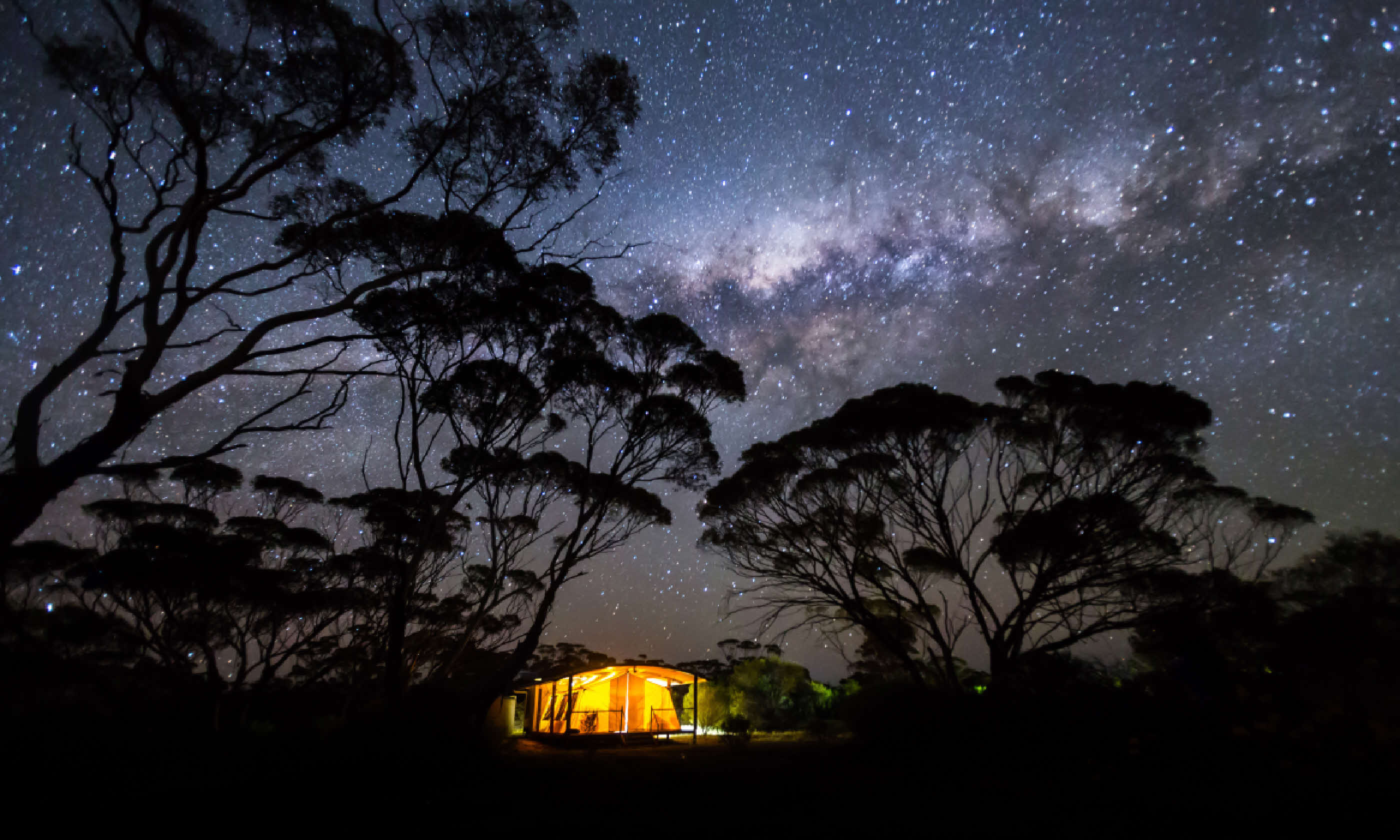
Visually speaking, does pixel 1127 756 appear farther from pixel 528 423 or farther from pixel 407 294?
pixel 528 423

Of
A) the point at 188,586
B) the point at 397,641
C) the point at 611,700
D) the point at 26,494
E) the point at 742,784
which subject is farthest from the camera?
the point at 611,700

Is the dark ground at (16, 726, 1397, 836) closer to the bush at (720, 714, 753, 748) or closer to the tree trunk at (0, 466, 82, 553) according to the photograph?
the tree trunk at (0, 466, 82, 553)

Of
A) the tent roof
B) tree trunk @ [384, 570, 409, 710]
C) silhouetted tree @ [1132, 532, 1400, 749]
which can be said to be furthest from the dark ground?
the tent roof

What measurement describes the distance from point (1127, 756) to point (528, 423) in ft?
44.0

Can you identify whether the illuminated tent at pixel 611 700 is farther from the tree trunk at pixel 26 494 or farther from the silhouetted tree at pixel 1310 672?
the tree trunk at pixel 26 494

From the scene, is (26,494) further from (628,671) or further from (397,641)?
(628,671)

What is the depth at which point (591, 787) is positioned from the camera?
7070mm

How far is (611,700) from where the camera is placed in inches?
1239

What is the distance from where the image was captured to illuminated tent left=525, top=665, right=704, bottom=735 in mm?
29906

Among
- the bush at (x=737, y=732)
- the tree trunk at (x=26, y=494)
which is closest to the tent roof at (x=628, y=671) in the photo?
the bush at (x=737, y=732)

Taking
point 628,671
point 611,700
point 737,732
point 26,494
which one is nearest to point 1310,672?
point 26,494

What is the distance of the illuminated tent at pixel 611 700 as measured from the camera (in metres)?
29.9

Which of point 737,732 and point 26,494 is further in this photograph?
A: point 737,732

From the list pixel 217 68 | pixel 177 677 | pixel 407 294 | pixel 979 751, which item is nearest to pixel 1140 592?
pixel 979 751
